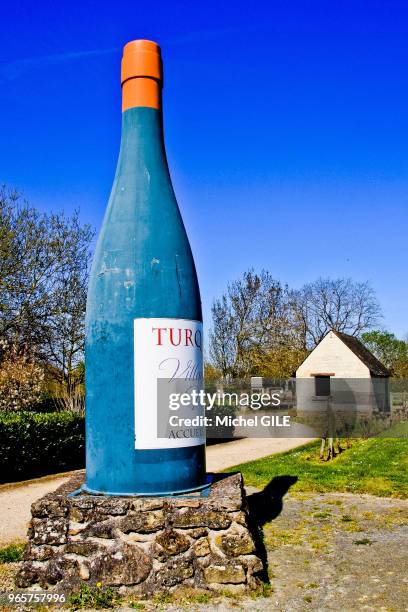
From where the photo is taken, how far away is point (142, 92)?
7.41m

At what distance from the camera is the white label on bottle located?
21.8ft

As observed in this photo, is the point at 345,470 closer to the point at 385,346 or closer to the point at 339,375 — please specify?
the point at 339,375

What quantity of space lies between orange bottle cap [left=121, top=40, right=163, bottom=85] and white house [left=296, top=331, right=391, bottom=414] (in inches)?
973

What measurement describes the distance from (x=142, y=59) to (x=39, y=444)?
1034cm

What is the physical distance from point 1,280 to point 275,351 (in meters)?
22.6

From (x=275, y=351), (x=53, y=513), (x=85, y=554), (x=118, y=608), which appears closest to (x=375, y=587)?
(x=118, y=608)

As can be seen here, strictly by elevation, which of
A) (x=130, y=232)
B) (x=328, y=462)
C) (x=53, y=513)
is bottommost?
(x=328, y=462)

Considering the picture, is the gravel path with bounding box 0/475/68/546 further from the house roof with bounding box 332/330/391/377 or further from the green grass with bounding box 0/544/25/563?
the house roof with bounding box 332/330/391/377

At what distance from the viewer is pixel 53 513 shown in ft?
20.7

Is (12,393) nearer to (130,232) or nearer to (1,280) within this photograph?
(1,280)

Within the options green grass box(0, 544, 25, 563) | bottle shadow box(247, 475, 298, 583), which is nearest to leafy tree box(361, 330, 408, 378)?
bottle shadow box(247, 475, 298, 583)

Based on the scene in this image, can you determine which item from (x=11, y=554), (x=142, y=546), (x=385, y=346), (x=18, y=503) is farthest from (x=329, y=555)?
(x=385, y=346)

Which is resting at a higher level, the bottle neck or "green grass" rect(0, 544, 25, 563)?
the bottle neck

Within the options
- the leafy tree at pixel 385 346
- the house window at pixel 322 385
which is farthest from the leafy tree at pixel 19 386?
the leafy tree at pixel 385 346
